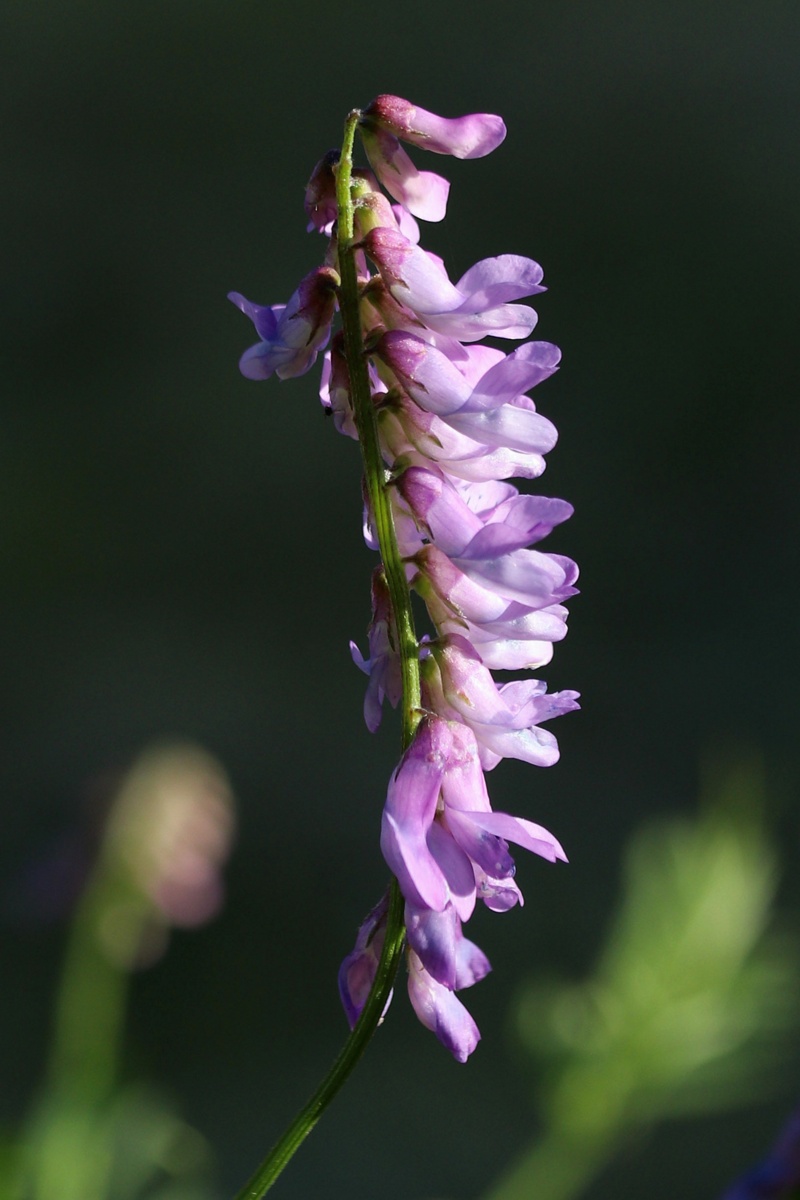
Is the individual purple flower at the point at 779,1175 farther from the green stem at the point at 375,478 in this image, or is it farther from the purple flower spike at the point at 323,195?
the purple flower spike at the point at 323,195

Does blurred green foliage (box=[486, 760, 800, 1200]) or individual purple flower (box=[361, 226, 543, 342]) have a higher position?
individual purple flower (box=[361, 226, 543, 342])

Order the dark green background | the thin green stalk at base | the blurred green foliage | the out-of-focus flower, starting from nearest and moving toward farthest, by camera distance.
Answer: the thin green stalk at base, the blurred green foliage, the out-of-focus flower, the dark green background

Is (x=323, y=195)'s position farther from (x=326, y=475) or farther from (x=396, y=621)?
(x=326, y=475)

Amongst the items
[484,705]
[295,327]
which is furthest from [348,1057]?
[295,327]

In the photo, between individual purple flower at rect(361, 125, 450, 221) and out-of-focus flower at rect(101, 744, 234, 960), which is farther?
out-of-focus flower at rect(101, 744, 234, 960)

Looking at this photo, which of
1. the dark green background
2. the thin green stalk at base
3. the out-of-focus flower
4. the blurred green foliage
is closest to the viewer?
the thin green stalk at base

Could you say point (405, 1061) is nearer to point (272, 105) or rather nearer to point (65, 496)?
point (65, 496)

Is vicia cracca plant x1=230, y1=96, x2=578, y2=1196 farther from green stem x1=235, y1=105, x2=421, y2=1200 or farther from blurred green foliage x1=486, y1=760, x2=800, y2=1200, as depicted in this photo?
blurred green foliage x1=486, y1=760, x2=800, y2=1200

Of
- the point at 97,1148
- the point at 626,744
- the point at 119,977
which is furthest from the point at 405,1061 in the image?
the point at 97,1148

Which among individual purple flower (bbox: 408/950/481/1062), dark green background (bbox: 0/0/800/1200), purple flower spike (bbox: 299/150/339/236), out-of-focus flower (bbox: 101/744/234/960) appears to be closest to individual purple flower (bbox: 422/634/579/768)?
individual purple flower (bbox: 408/950/481/1062)
